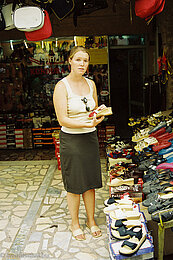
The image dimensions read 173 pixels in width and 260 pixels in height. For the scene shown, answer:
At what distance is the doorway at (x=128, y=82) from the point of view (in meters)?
8.55

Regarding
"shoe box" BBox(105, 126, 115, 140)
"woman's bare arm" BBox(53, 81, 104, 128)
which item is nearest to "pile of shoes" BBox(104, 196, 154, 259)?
"woman's bare arm" BBox(53, 81, 104, 128)

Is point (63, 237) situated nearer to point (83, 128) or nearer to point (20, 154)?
point (83, 128)

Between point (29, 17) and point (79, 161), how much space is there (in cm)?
220

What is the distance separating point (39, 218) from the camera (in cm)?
402

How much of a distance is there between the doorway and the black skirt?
4.65m

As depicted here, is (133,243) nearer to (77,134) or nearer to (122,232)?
(122,232)

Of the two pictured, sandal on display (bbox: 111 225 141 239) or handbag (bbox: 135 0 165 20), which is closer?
sandal on display (bbox: 111 225 141 239)

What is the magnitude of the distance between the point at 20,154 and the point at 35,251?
4075mm

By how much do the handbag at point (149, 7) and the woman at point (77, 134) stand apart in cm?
104

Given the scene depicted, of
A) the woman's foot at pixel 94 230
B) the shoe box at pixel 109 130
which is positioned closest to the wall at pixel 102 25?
the shoe box at pixel 109 130

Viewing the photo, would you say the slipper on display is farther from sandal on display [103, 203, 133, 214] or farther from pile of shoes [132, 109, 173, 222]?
pile of shoes [132, 109, 173, 222]

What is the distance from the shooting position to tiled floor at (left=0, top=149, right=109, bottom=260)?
3.27 m

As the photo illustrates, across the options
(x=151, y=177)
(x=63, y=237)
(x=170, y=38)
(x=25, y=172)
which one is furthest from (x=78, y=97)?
(x=170, y=38)

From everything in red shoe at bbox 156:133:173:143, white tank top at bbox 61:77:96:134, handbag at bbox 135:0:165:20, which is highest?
handbag at bbox 135:0:165:20
